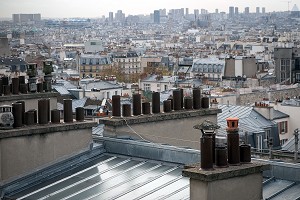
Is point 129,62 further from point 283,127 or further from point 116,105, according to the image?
point 116,105

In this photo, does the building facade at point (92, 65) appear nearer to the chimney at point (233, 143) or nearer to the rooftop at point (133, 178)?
the rooftop at point (133, 178)

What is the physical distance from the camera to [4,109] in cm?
1195

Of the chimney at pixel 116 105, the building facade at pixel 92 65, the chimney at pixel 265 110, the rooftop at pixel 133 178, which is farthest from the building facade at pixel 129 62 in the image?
the rooftop at pixel 133 178

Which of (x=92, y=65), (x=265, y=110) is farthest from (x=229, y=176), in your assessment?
(x=92, y=65)

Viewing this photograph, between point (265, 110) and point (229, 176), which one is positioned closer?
point (229, 176)

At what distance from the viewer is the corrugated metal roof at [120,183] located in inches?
411

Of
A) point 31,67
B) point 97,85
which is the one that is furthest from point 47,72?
point 97,85

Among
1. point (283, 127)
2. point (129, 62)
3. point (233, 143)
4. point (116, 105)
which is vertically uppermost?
point (116, 105)

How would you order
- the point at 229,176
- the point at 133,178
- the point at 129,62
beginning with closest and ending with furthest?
the point at 229,176, the point at 133,178, the point at 129,62

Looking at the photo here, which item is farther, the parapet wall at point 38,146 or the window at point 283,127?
the window at point 283,127

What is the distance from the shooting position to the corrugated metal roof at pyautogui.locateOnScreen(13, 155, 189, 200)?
10.4 metres

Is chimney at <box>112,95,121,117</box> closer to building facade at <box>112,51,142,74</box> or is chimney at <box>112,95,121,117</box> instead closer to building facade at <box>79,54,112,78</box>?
building facade at <box>79,54,112,78</box>

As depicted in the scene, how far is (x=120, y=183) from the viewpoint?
A: 11.0 metres

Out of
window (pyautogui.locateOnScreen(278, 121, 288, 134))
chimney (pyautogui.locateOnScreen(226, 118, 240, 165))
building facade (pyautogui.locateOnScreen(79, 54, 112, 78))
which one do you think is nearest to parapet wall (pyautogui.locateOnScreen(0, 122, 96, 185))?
chimney (pyautogui.locateOnScreen(226, 118, 240, 165))
